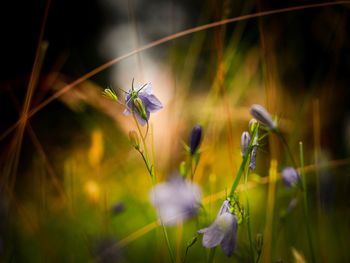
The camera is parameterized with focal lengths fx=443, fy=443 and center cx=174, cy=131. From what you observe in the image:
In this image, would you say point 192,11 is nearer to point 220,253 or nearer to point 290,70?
point 290,70

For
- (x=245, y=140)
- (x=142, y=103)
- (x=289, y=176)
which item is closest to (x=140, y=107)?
(x=142, y=103)

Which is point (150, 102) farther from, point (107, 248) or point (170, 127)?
point (170, 127)

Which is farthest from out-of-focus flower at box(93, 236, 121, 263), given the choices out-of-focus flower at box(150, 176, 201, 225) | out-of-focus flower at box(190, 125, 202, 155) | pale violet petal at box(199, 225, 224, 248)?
pale violet petal at box(199, 225, 224, 248)

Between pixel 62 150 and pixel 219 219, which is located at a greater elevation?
pixel 62 150

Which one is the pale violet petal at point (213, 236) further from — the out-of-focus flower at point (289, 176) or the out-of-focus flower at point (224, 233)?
the out-of-focus flower at point (289, 176)

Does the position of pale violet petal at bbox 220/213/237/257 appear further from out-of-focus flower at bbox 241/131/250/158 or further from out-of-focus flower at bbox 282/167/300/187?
out-of-focus flower at bbox 282/167/300/187

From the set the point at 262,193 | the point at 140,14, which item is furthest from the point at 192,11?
the point at 262,193
